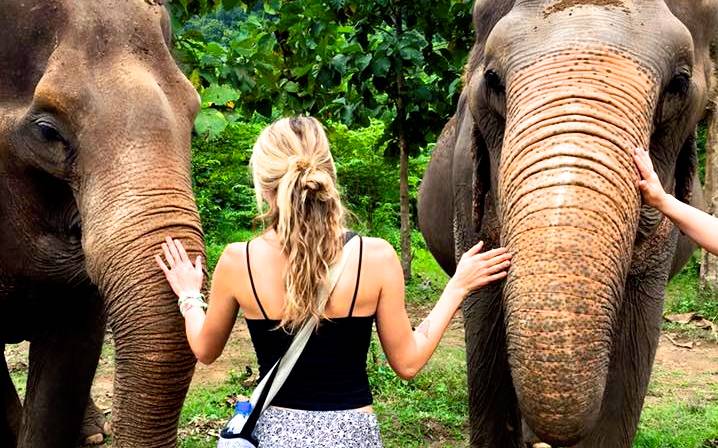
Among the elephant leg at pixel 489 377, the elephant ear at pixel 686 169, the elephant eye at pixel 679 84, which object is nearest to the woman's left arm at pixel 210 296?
the elephant eye at pixel 679 84

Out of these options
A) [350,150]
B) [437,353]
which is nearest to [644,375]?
[437,353]

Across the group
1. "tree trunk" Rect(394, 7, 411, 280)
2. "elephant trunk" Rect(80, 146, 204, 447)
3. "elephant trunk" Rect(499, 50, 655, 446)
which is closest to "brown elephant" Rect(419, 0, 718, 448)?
"elephant trunk" Rect(499, 50, 655, 446)

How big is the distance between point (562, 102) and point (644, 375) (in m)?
1.78

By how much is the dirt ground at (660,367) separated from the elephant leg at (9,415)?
1.15 metres

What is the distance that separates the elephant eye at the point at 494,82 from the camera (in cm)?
332

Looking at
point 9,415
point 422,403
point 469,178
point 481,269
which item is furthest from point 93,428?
point 481,269

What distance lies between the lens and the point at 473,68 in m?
4.06

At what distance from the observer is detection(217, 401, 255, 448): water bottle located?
2.84 metres

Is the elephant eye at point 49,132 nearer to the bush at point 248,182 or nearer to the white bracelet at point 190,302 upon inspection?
the white bracelet at point 190,302

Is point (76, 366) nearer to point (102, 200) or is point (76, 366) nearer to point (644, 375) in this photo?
point (102, 200)

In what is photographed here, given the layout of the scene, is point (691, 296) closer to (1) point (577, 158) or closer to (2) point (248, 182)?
(2) point (248, 182)

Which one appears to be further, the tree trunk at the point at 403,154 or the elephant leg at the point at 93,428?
the tree trunk at the point at 403,154

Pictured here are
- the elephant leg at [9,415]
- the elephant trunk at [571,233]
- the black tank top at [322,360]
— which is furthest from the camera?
the elephant leg at [9,415]

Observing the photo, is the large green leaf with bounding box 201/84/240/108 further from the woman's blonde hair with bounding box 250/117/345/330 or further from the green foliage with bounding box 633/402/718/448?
the green foliage with bounding box 633/402/718/448
